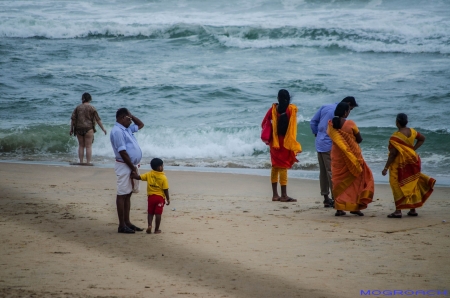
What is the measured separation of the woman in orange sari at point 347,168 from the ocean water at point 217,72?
3.91 m

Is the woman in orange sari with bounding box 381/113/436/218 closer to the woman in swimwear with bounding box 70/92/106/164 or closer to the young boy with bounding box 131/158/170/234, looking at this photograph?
the young boy with bounding box 131/158/170/234

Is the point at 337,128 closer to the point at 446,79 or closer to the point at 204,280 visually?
the point at 204,280

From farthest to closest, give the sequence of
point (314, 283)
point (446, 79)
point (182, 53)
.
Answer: point (182, 53), point (446, 79), point (314, 283)

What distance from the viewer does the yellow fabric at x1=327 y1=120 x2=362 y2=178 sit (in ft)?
25.6

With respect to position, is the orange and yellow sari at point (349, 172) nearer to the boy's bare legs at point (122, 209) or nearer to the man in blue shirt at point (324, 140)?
the man in blue shirt at point (324, 140)

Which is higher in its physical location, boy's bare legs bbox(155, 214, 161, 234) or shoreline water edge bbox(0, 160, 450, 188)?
boy's bare legs bbox(155, 214, 161, 234)

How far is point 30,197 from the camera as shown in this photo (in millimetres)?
9258

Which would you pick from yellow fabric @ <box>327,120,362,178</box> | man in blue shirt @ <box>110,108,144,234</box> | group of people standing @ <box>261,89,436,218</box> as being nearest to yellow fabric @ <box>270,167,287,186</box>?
group of people standing @ <box>261,89,436,218</box>

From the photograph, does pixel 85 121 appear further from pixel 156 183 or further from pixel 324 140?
pixel 156 183

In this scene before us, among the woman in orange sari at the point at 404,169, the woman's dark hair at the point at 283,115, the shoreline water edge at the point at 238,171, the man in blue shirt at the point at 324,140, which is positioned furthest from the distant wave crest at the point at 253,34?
the woman in orange sari at the point at 404,169

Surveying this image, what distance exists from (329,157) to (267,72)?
14.9 meters

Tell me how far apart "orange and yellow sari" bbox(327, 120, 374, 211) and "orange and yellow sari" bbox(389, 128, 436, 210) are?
310 mm

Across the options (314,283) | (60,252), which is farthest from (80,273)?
(314,283)

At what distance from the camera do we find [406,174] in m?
7.88
